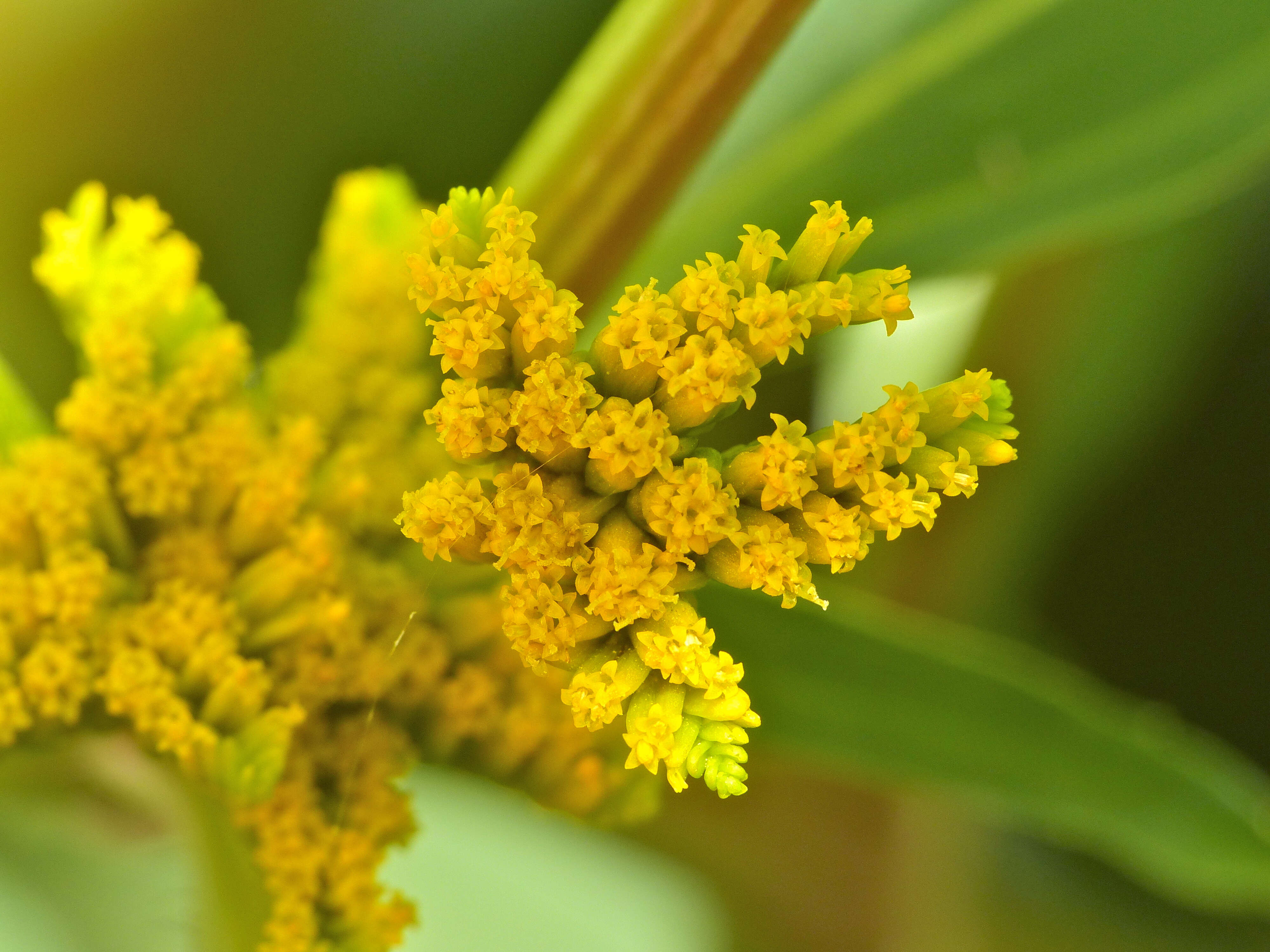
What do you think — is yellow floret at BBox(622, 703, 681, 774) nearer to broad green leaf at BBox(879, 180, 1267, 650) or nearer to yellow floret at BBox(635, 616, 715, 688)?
yellow floret at BBox(635, 616, 715, 688)

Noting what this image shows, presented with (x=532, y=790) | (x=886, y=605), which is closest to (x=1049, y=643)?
(x=886, y=605)

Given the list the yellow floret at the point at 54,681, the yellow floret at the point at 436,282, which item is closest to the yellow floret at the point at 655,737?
the yellow floret at the point at 436,282

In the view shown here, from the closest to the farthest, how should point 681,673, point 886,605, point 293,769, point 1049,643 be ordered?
point 681,673 < point 293,769 < point 886,605 < point 1049,643

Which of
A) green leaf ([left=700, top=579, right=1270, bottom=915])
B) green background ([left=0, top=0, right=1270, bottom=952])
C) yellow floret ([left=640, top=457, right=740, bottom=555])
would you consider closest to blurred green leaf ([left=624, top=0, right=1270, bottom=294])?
green background ([left=0, top=0, right=1270, bottom=952])

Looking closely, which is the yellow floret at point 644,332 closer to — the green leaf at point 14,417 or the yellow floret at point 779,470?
the yellow floret at point 779,470

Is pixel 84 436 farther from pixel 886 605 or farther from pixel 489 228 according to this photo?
pixel 886 605

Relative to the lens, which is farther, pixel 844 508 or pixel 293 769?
pixel 293 769

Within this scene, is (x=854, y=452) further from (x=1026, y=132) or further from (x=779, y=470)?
(x=1026, y=132)
